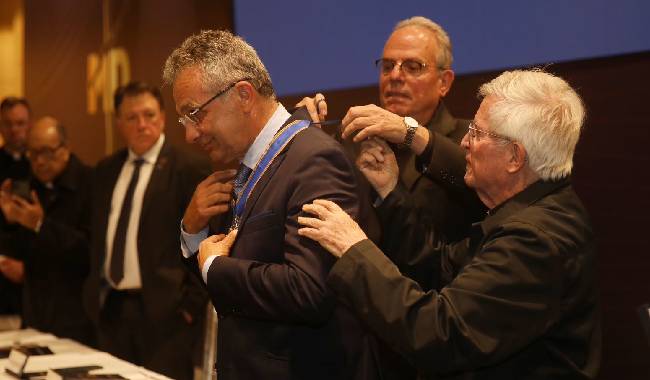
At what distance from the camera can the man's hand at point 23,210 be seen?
4.36m

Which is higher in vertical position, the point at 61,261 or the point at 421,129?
the point at 421,129

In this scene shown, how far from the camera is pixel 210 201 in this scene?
7.19 ft

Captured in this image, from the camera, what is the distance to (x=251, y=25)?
4.39 meters

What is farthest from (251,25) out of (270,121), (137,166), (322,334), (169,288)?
(322,334)

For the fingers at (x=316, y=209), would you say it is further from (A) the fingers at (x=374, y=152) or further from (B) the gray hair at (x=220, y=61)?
(A) the fingers at (x=374, y=152)

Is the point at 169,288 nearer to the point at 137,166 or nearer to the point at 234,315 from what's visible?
the point at 137,166

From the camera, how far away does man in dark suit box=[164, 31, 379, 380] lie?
1873 millimetres

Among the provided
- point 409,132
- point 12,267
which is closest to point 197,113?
point 409,132

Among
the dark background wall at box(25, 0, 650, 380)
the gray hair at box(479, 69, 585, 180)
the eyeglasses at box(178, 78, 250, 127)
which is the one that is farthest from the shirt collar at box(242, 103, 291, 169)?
the dark background wall at box(25, 0, 650, 380)

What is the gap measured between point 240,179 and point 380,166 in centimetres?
38

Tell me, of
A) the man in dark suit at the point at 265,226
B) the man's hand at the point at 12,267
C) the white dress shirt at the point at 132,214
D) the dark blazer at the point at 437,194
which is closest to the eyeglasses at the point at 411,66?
the dark blazer at the point at 437,194

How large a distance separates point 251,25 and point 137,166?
909mm

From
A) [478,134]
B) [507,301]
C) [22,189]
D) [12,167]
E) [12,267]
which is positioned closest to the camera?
[507,301]

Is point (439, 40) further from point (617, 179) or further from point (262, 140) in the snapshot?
point (262, 140)
